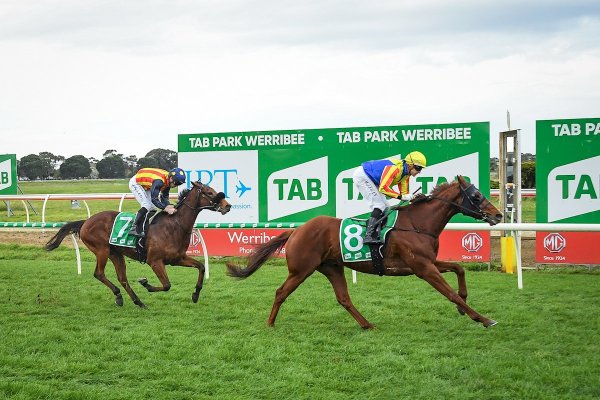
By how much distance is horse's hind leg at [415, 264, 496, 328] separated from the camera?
20.7 feet

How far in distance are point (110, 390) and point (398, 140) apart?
7.28m

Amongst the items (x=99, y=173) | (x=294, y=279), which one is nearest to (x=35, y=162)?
(x=99, y=173)

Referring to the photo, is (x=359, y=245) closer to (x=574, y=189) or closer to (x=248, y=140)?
(x=574, y=189)

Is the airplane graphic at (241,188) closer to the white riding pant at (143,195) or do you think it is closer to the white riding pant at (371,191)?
the white riding pant at (143,195)

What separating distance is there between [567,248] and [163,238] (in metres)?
5.59

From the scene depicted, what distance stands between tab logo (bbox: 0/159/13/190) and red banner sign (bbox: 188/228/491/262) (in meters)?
5.95

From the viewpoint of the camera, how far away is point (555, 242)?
10.4 m

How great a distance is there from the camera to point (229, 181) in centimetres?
1222

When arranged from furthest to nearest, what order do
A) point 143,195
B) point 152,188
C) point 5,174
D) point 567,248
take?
point 5,174, point 567,248, point 143,195, point 152,188

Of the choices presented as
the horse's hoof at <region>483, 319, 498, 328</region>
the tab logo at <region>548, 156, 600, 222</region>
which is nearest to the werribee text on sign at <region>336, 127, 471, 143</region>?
the tab logo at <region>548, 156, 600, 222</region>

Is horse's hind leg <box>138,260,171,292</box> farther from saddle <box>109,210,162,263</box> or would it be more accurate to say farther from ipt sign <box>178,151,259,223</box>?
ipt sign <box>178,151,259,223</box>

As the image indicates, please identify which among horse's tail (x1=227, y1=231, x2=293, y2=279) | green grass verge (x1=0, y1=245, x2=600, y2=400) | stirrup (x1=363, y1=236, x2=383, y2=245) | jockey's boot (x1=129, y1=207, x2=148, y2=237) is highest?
jockey's boot (x1=129, y1=207, x2=148, y2=237)

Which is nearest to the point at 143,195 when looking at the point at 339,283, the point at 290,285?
the point at 290,285

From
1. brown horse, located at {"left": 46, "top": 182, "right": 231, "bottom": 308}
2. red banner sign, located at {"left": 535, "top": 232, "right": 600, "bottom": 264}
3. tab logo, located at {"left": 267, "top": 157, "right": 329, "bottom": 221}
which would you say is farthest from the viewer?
tab logo, located at {"left": 267, "top": 157, "right": 329, "bottom": 221}
